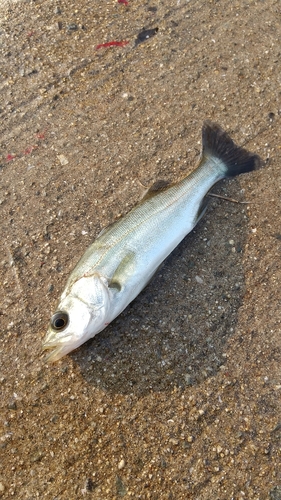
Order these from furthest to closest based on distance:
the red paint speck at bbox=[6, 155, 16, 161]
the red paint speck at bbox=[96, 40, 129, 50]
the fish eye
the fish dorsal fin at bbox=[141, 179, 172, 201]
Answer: the red paint speck at bbox=[96, 40, 129, 50], the red paint speck at bbox=[6, 155, 16, 161], the fish dorsal fin at bbox=[141, 179, 172, 201], the fish eye

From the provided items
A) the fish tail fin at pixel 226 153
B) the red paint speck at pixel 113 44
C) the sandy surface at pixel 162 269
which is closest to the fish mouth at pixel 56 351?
the sandy surface at pixel 162 269

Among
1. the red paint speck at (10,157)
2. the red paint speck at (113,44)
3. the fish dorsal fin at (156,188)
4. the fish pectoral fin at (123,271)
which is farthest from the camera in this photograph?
the red paint speck at (113,44)

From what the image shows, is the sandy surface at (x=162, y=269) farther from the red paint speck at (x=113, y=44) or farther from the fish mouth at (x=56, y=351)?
the fish mouth at (x=56, y=351)

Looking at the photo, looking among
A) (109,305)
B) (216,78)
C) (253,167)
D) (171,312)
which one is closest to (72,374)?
(109,305)

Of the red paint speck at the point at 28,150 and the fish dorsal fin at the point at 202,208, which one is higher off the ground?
Answer: the red paint speck at the point at 28,150

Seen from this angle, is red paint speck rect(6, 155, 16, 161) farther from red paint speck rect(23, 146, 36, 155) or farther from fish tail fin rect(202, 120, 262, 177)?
fish tail fin rect(202, 120, 262, 177)

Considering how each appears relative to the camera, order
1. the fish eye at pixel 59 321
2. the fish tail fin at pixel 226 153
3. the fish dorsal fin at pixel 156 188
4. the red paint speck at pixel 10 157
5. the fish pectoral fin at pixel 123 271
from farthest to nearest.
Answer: the red paint speck at pixel 10 157
the fish tail fin at pixel 226 153
the fish dorsal fin at pixel 156 188
the fish pectoral fin at pixel 123 271
the fish eye at pixel 59 321

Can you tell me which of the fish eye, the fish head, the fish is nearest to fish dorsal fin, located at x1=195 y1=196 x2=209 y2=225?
the fish
